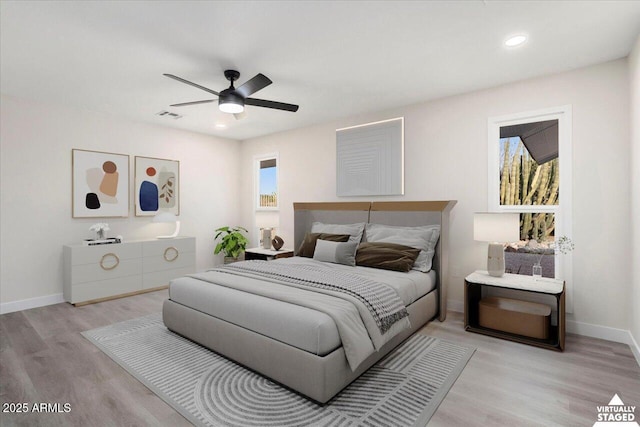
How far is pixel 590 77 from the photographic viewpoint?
3.08 metres

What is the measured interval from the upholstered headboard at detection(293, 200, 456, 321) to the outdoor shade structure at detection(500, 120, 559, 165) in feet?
3.10

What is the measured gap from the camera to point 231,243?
19.3 ft

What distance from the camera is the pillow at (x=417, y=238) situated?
11.7 feet

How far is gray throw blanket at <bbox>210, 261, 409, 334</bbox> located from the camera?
8.07 feet

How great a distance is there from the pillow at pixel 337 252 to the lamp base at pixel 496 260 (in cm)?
143

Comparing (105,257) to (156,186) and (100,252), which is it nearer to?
(100,252)

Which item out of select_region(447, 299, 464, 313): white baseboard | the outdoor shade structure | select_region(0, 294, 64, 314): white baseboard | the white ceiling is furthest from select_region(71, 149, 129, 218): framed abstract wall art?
the outdoor shade structure

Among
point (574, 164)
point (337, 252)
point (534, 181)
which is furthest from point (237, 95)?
point (574, 164)

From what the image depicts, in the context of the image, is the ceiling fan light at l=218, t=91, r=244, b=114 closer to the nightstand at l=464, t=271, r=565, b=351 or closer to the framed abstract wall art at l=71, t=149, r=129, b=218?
the framed abstract wall art at l=71, t=149, r=129, b=218

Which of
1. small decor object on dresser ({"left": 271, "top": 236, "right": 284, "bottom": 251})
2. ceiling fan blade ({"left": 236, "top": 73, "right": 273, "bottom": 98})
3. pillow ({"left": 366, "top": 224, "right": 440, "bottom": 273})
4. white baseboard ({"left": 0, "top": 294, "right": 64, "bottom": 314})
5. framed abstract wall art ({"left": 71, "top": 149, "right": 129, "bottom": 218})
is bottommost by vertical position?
white baseboard ({"left": 0, "top": 294, "right": 64, "bottom": 314})

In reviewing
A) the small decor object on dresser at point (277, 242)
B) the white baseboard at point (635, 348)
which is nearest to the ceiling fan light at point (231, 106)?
the small decor object on dresser at point (277, 242)

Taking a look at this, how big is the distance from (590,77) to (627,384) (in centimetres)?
266

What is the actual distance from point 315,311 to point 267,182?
164 inches

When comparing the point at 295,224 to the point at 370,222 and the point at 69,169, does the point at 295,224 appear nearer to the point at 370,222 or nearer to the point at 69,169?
the point at 370,222
